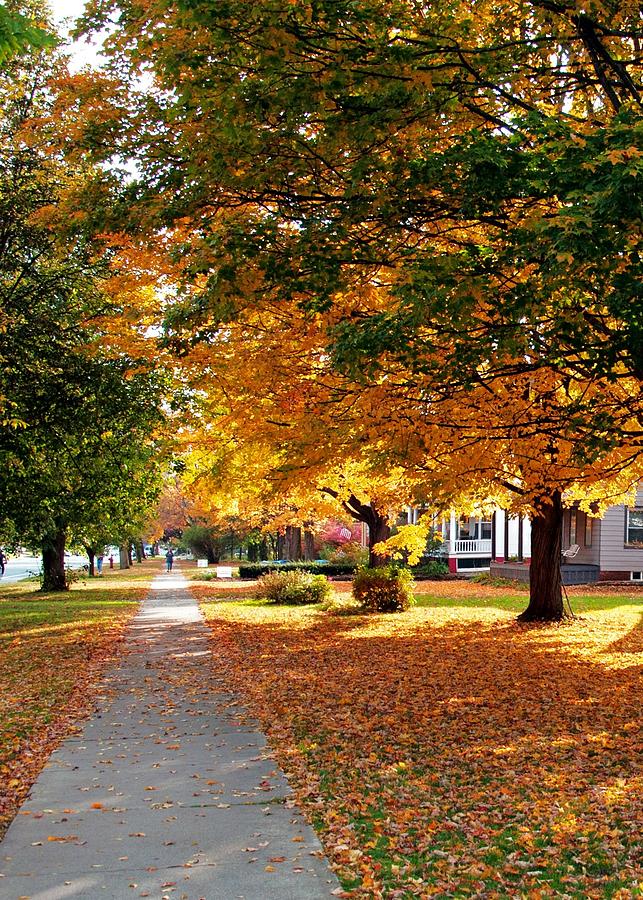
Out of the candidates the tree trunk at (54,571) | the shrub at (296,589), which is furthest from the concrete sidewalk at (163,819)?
the tree trunk at (54,571)

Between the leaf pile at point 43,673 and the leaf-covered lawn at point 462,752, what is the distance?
2.04 meters

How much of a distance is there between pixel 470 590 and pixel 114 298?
2015cm

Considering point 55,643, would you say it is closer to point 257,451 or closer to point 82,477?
point 82,477

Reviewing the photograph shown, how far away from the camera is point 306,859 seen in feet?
16.4

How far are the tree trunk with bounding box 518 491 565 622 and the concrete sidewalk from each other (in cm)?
1074

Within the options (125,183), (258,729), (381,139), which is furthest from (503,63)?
(258,729)

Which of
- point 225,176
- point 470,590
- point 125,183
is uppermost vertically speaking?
point 125,183

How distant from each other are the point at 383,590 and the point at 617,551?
15.3 metres

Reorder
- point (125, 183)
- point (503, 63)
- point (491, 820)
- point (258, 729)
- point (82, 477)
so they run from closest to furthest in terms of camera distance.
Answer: point (491, 820) < point (503, 63) < point (258, 729) < point (125, 183) < point (82, 477)

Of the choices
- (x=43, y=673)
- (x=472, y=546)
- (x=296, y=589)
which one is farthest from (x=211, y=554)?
(x=43, y=673)

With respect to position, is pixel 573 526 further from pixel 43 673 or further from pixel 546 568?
pixel 43 673

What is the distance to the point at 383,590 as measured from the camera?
2144 cm

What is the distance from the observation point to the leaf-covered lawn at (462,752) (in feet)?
16.4

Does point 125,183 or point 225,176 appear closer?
point 225,176
